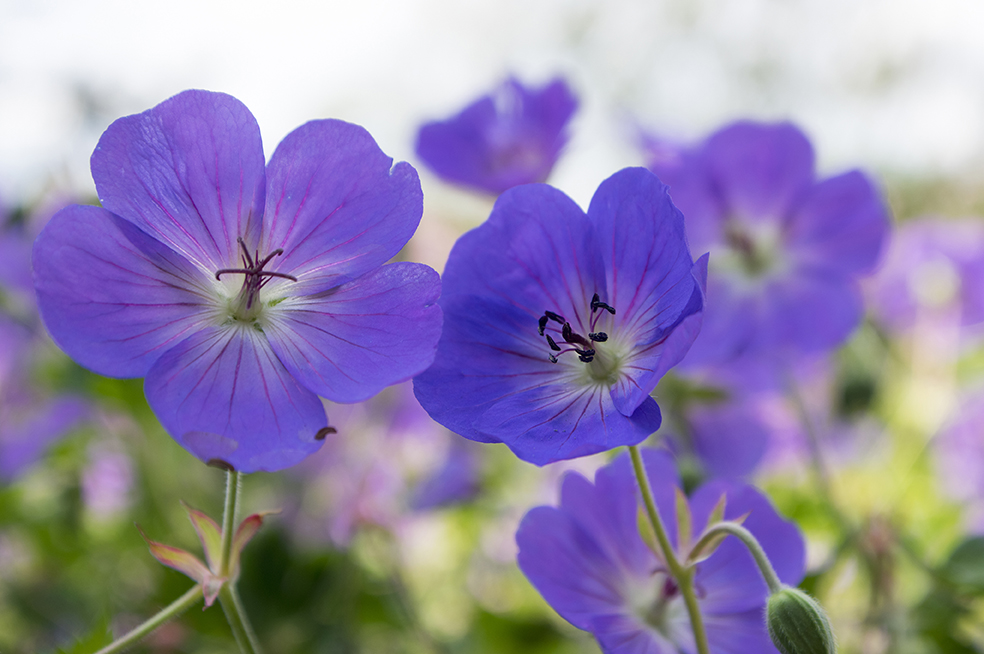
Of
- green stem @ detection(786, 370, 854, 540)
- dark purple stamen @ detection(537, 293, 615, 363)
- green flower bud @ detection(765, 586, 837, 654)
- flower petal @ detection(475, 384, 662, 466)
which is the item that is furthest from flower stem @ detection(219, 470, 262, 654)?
green stem @ detection(786, 370, 854, 540)

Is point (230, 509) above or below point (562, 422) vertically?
below

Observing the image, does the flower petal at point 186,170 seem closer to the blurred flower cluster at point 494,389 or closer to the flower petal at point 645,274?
the blurred flower cluster at point 494,389

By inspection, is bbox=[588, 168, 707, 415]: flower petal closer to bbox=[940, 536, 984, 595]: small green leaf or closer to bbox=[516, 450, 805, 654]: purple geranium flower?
bbox=[516, 450, 805, 654]: purple geranium flower

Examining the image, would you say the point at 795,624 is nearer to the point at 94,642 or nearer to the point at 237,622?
the point at 237,622

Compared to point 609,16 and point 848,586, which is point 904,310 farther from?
point 609,16

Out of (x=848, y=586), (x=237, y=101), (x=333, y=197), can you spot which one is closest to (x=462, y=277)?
(x=333, y=197)

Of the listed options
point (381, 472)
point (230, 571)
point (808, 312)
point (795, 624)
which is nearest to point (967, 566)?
point (808, 312)

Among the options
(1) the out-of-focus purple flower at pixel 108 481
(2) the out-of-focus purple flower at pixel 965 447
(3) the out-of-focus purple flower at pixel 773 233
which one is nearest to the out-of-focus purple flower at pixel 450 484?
(3) the out-of-focus purple flower at pixel 773 233
